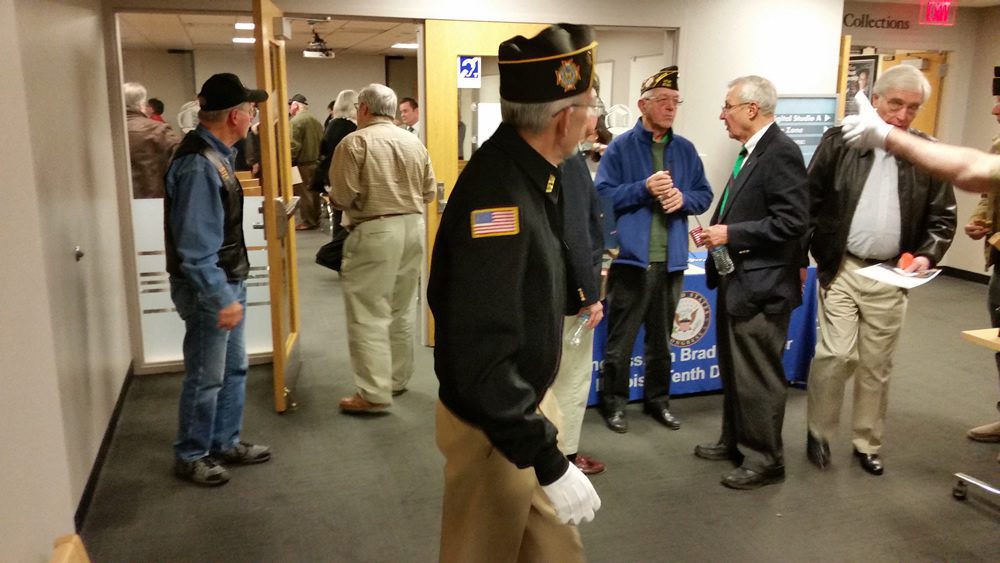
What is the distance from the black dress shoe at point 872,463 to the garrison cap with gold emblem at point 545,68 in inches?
98.6

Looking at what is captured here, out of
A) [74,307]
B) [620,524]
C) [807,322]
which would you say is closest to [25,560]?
[74,307]

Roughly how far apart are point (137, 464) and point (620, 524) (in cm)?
210

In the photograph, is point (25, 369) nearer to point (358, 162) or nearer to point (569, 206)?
point (569, 206)

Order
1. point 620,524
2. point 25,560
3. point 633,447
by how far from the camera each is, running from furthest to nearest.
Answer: point 633,447, point 620,524, point 25,560

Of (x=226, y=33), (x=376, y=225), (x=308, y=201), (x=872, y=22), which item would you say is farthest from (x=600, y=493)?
(x=226, y=33)

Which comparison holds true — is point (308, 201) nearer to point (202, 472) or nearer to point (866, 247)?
point (202, 472)

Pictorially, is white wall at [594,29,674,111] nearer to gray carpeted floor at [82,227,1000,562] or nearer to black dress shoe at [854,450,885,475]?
gray carpeted floor at [82,227,1000,562]

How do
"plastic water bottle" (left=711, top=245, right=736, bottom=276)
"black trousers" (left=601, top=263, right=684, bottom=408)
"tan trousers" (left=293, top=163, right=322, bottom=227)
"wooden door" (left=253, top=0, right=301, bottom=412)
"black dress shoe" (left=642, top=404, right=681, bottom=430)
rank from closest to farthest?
"plastic water bottle" (left=711, top=245, right=736, bottom=276), "wooden door" (left=253, top=0, right=301, bottom=412), "black trousers" (left=601, top=263, right=684, bottom=408), "black dress shoe" (left=642, top=404, right=681, bottom=430), "tan trousers" (left=293, top=163, right=322, bottom=227)

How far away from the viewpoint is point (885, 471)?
3264mm

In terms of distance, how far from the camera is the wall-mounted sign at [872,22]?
6.41 m

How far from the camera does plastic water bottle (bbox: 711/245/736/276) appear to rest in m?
2.98

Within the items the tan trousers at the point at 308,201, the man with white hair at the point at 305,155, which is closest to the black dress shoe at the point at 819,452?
the man with white hair at the point at 305,155

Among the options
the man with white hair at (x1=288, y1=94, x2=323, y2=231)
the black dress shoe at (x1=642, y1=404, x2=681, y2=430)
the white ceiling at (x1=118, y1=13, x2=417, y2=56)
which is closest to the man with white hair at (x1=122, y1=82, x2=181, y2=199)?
the black dress shoe at (x1=642, y1=404, x2=681, y2=430)

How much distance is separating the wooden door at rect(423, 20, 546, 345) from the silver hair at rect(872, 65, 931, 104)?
2.12m
